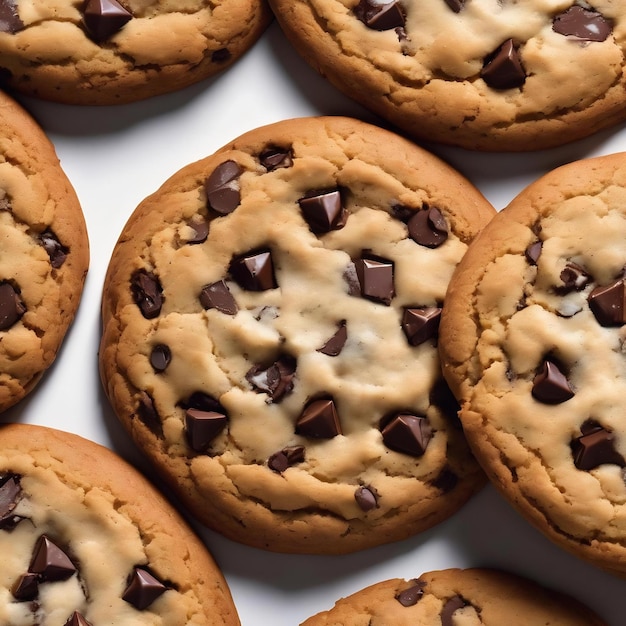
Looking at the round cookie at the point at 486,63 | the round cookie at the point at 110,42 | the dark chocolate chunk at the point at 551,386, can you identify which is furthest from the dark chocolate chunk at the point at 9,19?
the dark chocolate chunk at the point at 551,386

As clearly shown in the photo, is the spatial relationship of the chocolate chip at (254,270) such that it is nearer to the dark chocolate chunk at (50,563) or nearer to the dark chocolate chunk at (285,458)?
the dark chocolate chunk at (285,458)

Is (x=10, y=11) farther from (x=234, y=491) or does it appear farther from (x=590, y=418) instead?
(x=590, y=418)

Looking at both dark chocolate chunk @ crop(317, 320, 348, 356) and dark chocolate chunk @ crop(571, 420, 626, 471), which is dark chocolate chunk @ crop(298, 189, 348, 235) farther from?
dark chocolate chunk @ crop(571, 420, 626, 471)

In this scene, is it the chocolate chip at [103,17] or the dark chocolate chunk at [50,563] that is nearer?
the dark chocolate chunk at [50,563]

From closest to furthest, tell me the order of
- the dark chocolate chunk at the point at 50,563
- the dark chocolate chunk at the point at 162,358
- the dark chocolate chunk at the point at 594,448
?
1. the dark chocolate chunk at the point at 594,448
2. the dark chocolate chunk at the point at 50,563
3. the dark chocolate chunk at the point at 162,358

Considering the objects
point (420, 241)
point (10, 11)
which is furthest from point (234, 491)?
point (10, 11)

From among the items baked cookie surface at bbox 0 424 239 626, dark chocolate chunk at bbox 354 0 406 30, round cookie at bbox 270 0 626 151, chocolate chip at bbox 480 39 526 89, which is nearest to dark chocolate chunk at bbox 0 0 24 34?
round cookie at bbox 270 0 626 151

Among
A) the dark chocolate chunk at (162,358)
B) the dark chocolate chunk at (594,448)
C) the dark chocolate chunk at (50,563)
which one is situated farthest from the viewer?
the dark chocolate chunk at (162,358)

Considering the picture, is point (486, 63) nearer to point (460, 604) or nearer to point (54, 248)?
point (54, 248)
